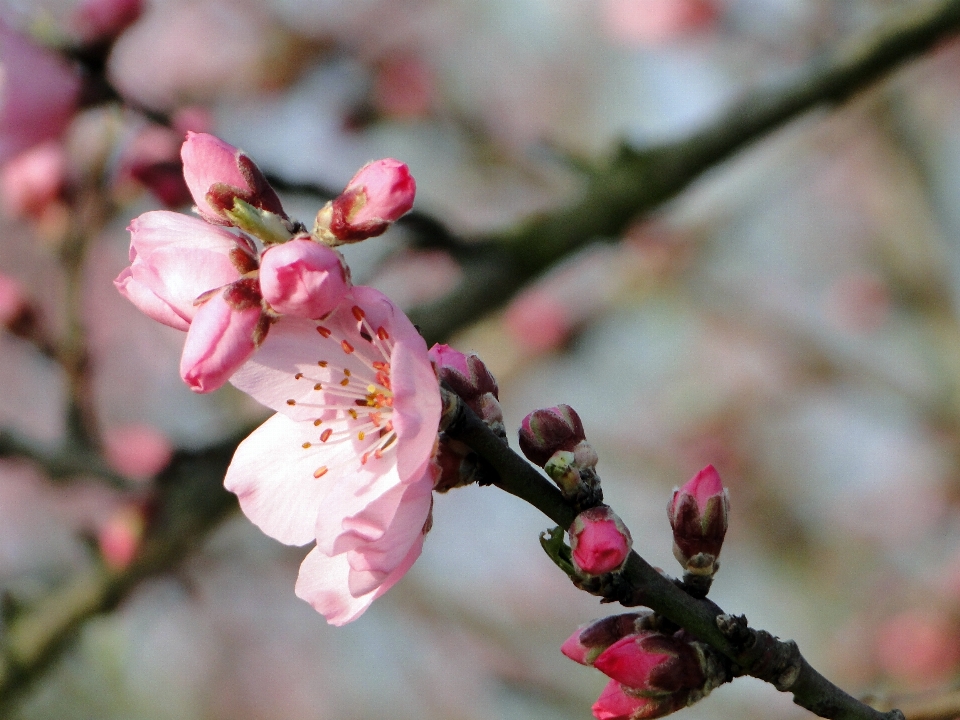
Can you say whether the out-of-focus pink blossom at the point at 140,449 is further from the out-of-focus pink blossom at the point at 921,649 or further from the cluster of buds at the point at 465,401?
the out-of-focus pink blossom at the point at 921,649

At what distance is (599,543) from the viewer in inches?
32.3

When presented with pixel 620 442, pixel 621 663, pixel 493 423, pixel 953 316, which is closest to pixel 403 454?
pixel 493 423

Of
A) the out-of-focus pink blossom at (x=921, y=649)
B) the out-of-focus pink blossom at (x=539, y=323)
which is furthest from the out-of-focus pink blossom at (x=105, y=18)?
the out-of-focus pink blossom at (x=921, y=649)

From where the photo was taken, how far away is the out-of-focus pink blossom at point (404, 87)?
3322mm

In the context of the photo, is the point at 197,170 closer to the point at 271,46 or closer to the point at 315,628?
the point at 271,46

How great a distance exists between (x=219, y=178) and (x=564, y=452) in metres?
0.43

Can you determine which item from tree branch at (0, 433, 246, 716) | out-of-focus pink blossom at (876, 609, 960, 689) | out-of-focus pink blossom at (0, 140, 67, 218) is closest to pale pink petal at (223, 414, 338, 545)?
tree branch at (0, 433, 246, 716)

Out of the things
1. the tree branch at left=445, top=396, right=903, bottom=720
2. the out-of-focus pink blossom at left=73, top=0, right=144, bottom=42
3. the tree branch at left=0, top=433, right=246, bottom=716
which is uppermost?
the out-of-focus pink blossom at left=73, top=0, right=144, bottom=42

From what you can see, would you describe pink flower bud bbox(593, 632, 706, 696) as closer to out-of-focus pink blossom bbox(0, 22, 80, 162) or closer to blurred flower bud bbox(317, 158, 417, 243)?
blurred flower bud bbox(317, 158, 417, 243)

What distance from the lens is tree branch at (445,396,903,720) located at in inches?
33.9

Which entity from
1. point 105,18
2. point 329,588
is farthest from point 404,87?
point 329,588

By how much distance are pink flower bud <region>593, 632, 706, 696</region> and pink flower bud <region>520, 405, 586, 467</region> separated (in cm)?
21

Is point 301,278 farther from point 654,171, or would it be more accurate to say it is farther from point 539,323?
point 539,323

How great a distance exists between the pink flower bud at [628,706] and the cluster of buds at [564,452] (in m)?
0.22
